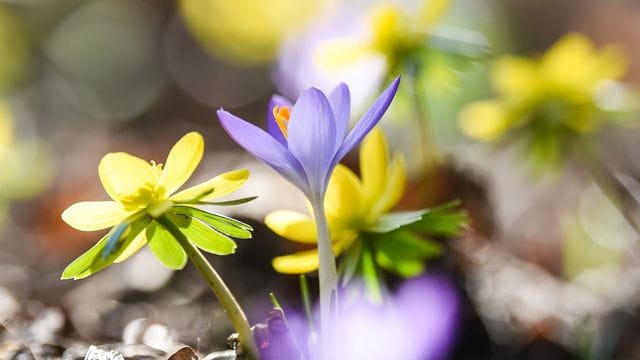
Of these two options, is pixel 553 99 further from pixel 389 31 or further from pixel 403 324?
pixel 403 324

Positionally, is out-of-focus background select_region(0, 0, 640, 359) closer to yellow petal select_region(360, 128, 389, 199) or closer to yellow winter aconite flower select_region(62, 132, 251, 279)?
yellow winter aconite flower select_region(62, 132, 251, 279)

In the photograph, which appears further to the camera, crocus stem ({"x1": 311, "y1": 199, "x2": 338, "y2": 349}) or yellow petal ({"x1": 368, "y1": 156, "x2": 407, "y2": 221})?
yellow petal ({"x1": 368, "y1": 156, "x2": 407, "y2": 221})

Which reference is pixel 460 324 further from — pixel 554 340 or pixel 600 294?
pixel 600 294

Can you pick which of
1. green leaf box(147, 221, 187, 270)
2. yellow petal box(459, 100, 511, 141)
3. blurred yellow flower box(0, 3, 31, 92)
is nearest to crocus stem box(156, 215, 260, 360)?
green leaf box(147, 221, 187, 270)

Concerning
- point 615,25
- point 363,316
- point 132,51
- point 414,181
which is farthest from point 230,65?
point 363,316

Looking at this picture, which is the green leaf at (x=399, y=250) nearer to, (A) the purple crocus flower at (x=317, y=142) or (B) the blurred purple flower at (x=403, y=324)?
(B) the blurred purple flower at (x=403, y=324)
